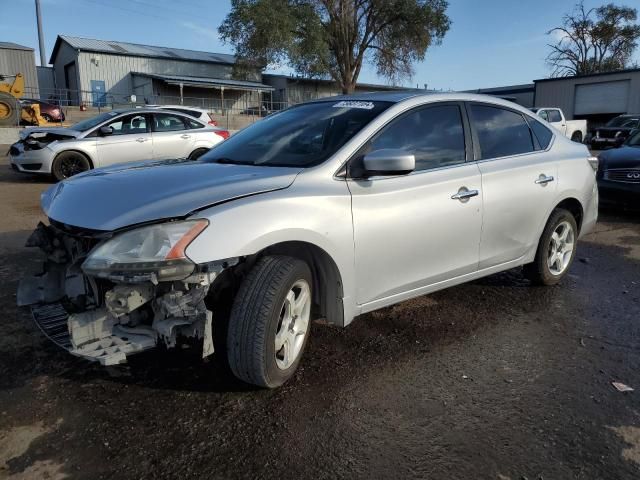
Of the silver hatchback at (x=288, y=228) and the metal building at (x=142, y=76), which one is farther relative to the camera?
the metal building at (x=142, y=76)

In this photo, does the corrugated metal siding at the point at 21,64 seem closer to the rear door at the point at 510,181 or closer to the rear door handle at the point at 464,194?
the rear door at the point at 510,181

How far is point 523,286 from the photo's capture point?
15.7ft

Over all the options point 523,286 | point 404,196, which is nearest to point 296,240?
point 404,196

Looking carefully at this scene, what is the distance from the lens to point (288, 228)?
2676mm

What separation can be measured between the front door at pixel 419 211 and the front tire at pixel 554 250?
1027 millimetres

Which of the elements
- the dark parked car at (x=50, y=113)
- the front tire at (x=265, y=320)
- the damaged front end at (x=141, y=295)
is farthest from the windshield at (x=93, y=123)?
the dark parked car at (x=50, y=113)

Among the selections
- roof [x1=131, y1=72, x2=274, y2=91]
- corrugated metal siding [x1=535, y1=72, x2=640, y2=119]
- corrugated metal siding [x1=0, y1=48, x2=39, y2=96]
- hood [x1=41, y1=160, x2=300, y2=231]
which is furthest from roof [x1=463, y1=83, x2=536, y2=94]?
hood [x1=41, y1=160, x2=300, y2=231]

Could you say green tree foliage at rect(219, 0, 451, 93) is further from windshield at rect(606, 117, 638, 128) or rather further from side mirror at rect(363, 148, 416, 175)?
side mirror at rect(363, 148, 416, 175)

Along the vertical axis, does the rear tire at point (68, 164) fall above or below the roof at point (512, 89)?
below

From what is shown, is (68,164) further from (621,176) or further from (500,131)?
(621,176)

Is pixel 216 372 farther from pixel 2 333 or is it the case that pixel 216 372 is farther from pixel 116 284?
pixel 2 333

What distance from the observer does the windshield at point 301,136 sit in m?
3.26

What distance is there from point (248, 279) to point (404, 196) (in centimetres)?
120

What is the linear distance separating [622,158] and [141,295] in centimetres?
806
